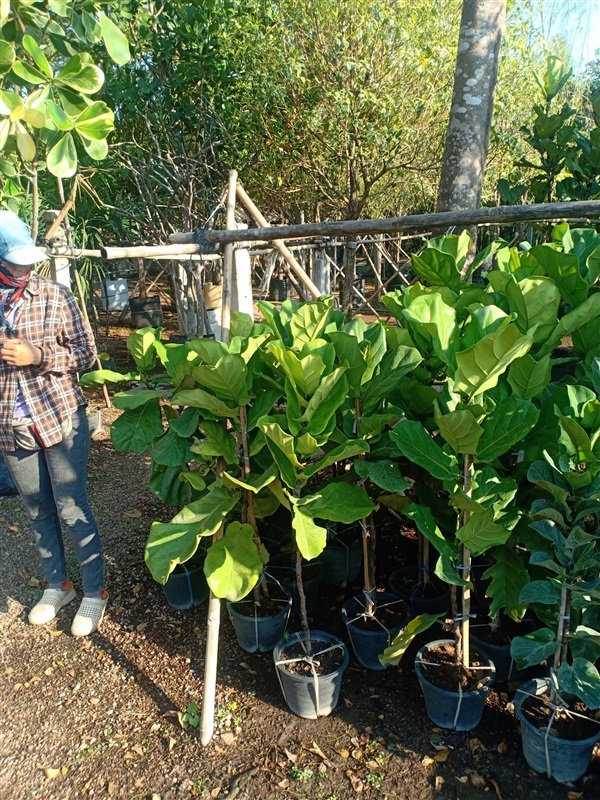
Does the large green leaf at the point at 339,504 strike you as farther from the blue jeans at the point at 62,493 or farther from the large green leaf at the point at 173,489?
the blue jeans at the point at 62,493

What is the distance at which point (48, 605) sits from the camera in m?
2.86

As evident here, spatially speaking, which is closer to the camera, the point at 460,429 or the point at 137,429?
the point at 460,429

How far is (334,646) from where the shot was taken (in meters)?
2.24

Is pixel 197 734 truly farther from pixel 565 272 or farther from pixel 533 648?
pixel 565 272

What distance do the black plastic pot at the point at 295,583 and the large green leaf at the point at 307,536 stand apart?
814mm

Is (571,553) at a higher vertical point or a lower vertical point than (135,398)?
lower

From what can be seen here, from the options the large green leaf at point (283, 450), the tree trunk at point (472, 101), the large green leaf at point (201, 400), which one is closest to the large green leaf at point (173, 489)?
the large green leaf at point (201, 400)

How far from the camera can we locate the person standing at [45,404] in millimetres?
A: 2346

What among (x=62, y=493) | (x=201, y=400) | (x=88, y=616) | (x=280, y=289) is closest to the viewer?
(x=201, y=400)

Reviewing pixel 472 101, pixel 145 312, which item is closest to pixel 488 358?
pixel 472 101

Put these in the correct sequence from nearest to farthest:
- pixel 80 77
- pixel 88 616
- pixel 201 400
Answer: pixel 201 400 → pixel 80 77 → pixel 88 616

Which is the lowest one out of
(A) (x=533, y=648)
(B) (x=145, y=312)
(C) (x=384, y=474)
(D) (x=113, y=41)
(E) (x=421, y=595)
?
(E) (x=421, y=595)

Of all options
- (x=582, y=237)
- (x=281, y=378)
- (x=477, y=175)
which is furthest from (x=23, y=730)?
(x=477, y=175)

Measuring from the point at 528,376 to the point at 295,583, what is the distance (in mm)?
1379
